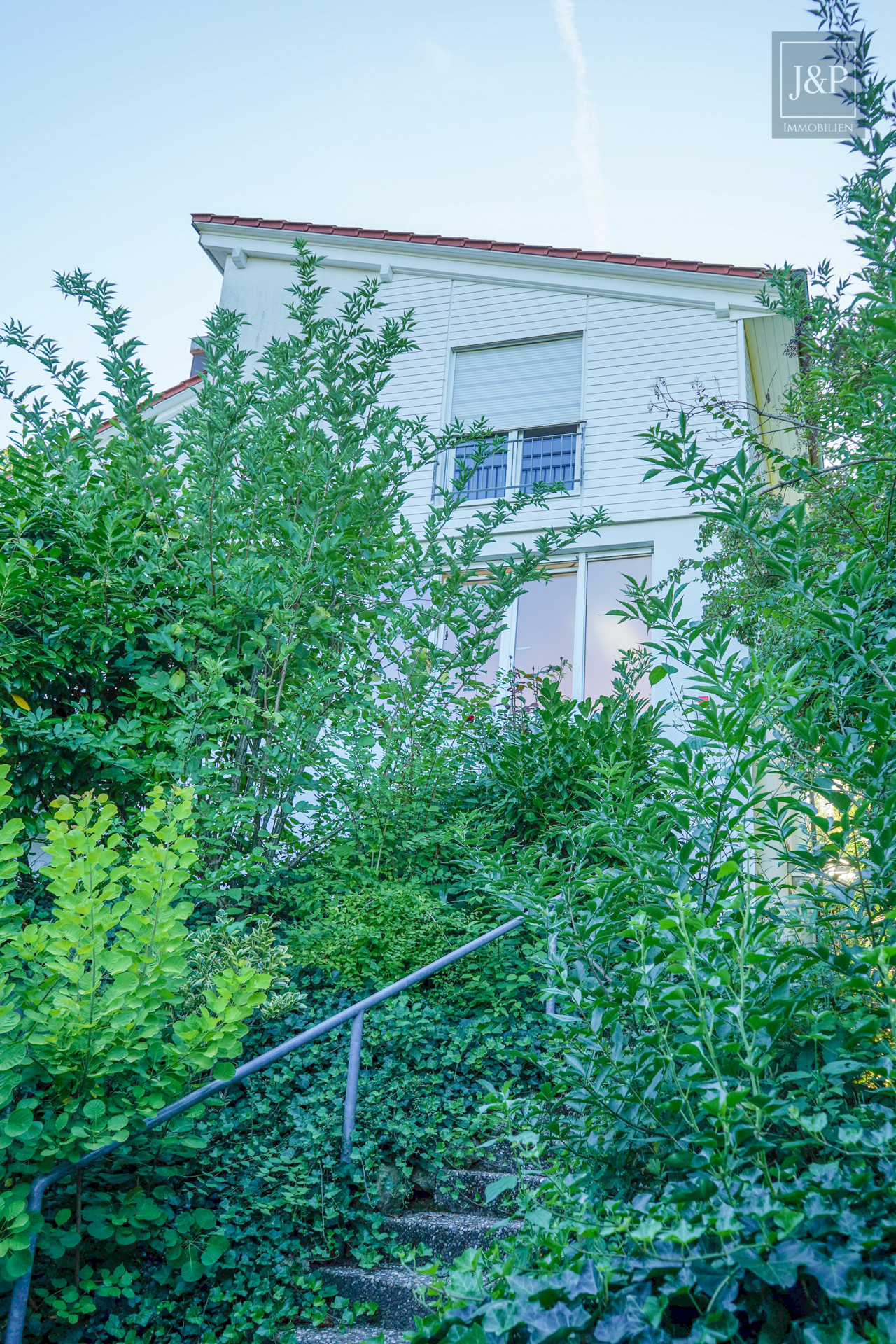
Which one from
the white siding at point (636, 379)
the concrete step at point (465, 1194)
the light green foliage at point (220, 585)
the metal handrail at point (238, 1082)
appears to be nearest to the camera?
the metal handrail at point (238, 1082)

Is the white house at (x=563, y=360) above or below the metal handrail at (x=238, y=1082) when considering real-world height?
above

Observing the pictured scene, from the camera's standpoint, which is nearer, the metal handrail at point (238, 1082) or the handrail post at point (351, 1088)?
the metal handrail at point (238, 1082)

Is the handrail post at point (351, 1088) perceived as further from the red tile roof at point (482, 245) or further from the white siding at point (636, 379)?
the red tile roof at point (482, 245)

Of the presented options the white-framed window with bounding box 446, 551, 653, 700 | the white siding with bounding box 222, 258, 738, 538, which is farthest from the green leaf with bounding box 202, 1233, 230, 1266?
the white siding with bounding box 222, 258, 738, 538

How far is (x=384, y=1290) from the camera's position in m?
3.17

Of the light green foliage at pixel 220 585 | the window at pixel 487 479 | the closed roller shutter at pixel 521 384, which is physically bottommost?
the light green foliage at pixel 220 585

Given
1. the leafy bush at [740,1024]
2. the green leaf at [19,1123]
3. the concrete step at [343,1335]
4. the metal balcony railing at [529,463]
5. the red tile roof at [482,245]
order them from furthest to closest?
the metal balcony railing at [529,463], the red tile roof at [482,245], the concrete step at [343,1335], the green leaf at [19,1123], the leafy bush at [740,1024]

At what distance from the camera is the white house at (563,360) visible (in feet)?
32.3

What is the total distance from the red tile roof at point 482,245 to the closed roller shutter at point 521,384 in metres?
1.03

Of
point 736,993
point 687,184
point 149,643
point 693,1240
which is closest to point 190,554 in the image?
point 149,643


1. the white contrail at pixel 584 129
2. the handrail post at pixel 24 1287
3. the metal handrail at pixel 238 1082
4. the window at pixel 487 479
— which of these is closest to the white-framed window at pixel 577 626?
the window at pixel 487 479

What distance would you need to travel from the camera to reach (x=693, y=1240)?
1.50m

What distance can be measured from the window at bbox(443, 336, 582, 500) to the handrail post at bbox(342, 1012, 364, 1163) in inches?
294

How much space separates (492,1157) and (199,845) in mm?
1976
